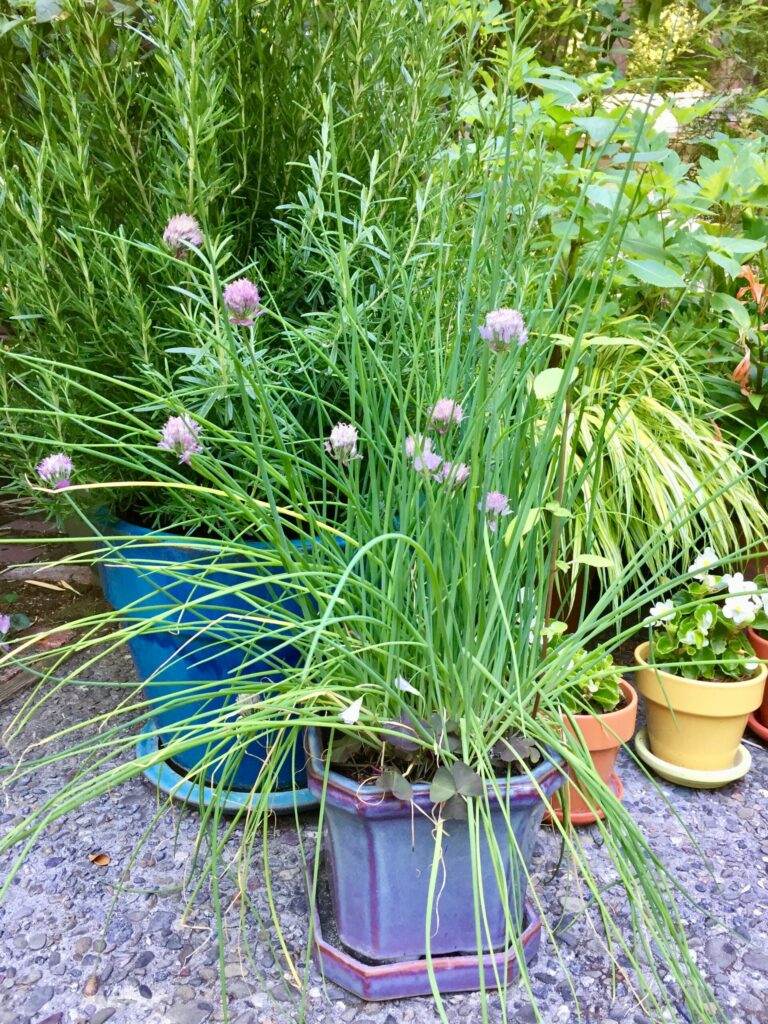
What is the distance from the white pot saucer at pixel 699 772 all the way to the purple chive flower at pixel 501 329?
1084mm

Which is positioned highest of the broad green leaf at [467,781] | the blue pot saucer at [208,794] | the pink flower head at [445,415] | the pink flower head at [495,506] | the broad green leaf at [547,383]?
the broad green leaf at [547,383]

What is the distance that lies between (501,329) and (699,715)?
102cm

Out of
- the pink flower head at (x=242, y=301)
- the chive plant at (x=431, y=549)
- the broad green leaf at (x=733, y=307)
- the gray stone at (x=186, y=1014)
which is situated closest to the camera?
the pink flower head at (x=242, y=301)

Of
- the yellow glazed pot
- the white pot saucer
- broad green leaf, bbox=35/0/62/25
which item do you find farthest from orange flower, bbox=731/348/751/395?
broad green leaf, bbox=35/0/62/25

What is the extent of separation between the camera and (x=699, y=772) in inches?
59.1

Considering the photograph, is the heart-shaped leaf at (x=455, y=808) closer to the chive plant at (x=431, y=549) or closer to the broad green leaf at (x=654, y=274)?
the chive plant at (x=431, y=549)

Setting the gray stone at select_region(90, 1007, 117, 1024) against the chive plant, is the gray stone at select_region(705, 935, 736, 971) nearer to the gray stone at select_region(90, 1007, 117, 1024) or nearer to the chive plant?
the chive plant

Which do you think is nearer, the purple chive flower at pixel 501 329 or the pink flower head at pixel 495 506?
the purple chive flower at pixel 501 329

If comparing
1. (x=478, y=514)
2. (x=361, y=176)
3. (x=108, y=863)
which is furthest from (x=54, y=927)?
(x=361, y=176)

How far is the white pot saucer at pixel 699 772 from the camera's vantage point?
1.49 m

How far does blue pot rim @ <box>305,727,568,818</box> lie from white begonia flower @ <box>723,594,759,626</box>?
72 cm

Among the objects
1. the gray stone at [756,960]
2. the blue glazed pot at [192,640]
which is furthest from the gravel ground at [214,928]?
the blue glazed pot at [192,640]

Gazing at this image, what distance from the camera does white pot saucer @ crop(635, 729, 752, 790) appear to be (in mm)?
1494

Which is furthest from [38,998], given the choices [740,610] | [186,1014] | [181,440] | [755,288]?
[755,288]
